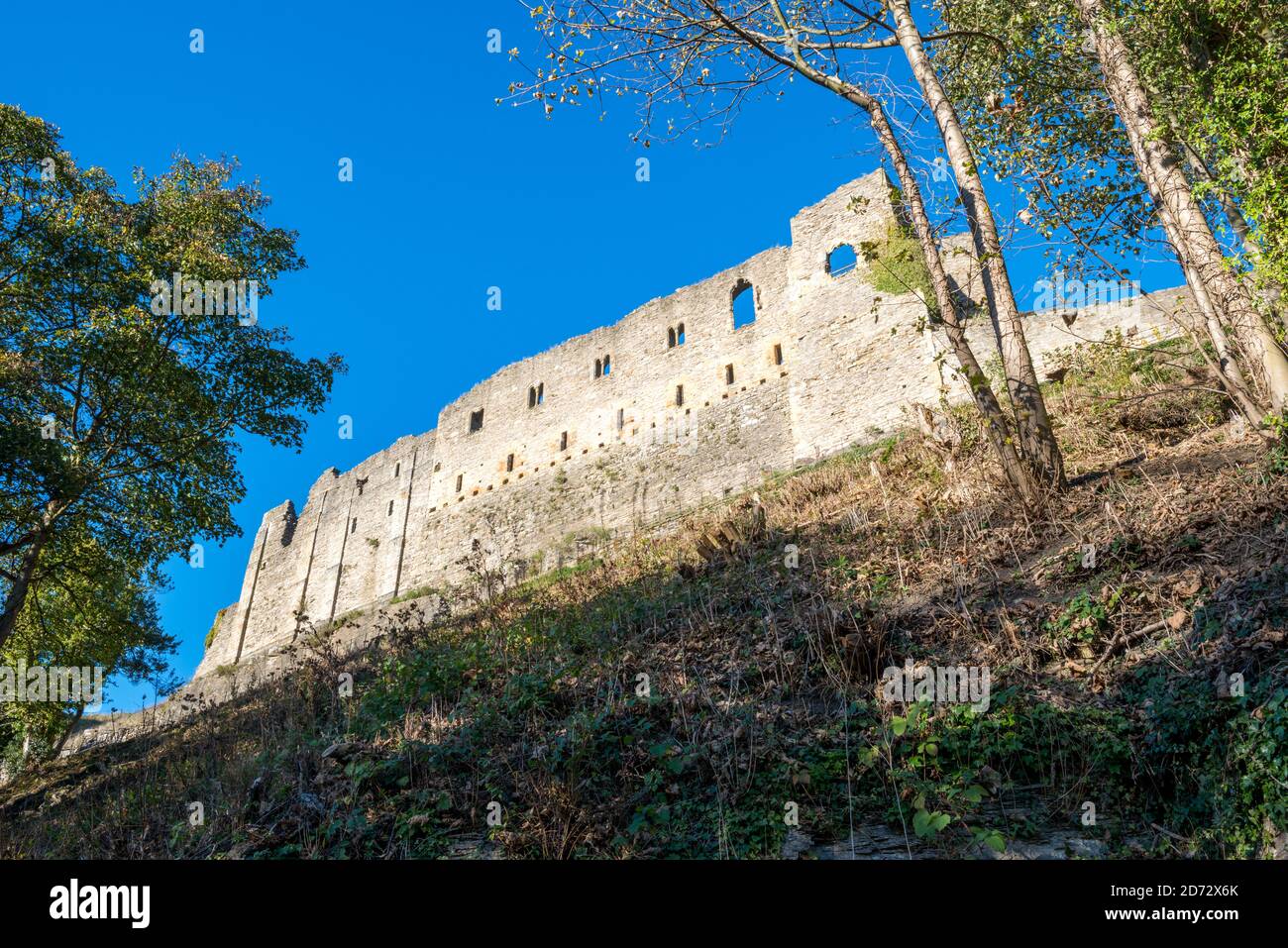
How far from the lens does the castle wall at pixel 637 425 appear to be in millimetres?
16938

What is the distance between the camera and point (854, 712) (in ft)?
16.5

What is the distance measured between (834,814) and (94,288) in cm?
1208

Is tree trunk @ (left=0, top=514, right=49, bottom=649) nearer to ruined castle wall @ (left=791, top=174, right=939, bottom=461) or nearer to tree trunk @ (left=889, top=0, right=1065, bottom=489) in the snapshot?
tree trunk @ (left=889, top=0, right=1065, bottom=489)

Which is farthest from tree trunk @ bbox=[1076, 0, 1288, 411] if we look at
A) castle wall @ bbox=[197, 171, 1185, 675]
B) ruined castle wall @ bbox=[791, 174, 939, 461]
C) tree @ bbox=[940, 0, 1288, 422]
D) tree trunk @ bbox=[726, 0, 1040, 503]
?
ruined castle wall @ bbox=[791, 174, 939, 461]

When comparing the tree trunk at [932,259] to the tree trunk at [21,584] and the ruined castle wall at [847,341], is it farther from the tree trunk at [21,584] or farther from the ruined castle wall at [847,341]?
the tree trunk at [21,584]

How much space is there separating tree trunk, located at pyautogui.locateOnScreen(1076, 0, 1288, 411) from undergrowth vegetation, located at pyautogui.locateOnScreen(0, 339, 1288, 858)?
2.56ft

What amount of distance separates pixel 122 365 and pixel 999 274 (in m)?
11.2

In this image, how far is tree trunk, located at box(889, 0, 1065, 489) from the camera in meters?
7.33

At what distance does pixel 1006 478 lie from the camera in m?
7.42

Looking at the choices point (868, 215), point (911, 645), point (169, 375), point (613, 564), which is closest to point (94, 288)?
point (169, 375)

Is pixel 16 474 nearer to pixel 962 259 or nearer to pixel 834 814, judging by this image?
pixel 834 814

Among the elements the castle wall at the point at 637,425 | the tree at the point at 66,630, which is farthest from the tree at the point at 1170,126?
the tree at the point at 66,630

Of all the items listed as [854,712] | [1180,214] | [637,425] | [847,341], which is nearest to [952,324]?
[1180,214]
